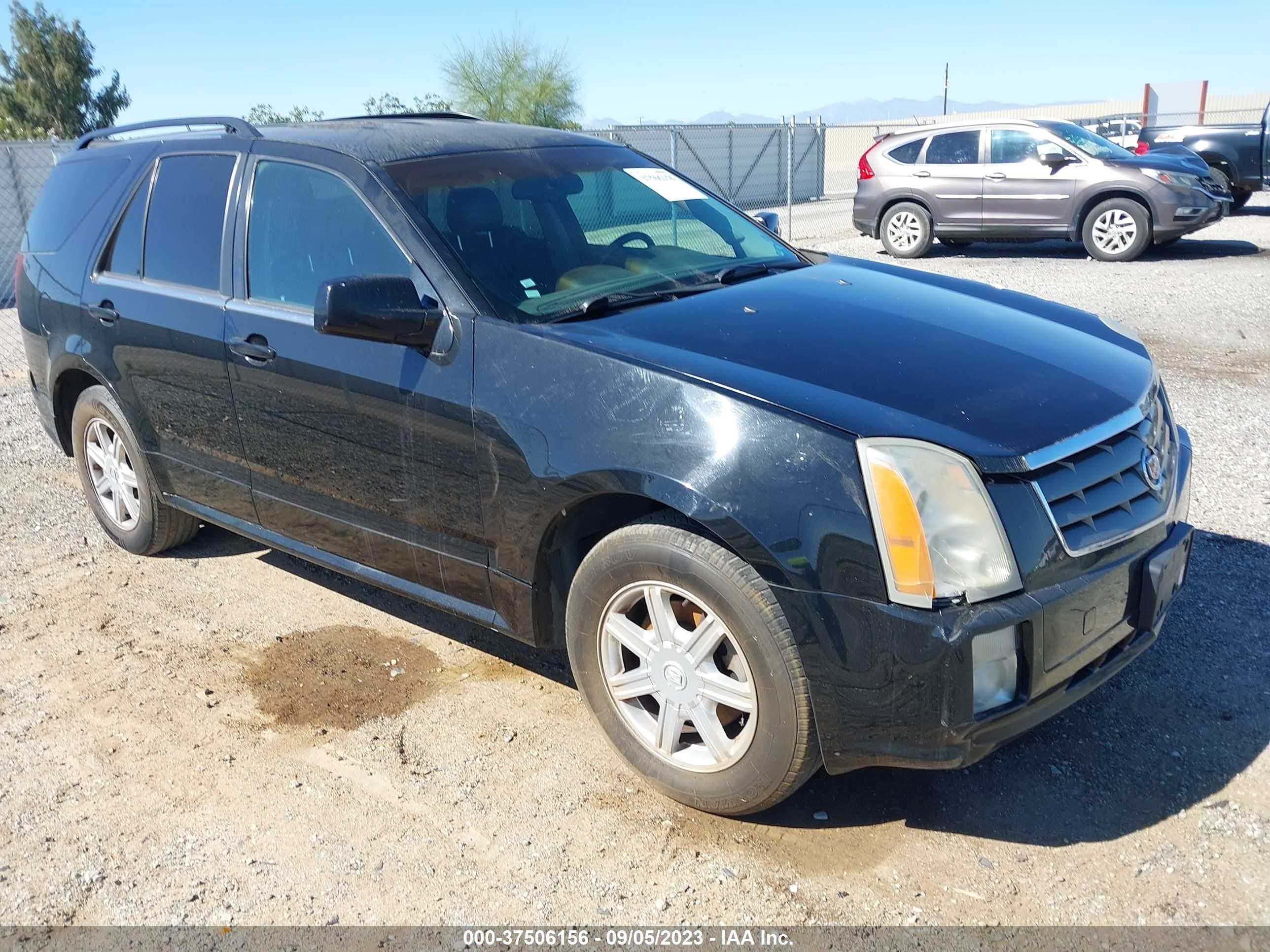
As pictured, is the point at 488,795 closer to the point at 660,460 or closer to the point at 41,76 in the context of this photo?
the point at 660,460

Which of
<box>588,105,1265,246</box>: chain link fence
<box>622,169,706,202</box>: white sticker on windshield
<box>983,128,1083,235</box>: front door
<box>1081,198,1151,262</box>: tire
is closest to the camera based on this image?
<box>622,169,706,202</box>: white sticker on windshield

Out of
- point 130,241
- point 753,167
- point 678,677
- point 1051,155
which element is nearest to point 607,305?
point 678,677

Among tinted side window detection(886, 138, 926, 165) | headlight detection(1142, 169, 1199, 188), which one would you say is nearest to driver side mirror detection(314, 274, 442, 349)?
headlight detection(1142, 169, 1199, 188)

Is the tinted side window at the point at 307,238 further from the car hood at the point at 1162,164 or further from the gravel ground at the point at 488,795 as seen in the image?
the car hood at the point at 1162,164

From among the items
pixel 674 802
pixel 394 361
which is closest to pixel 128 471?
pixel 394 361

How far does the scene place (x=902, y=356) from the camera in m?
3.12

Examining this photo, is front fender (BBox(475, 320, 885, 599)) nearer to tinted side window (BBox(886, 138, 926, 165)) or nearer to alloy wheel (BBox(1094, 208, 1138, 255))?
alloy wheel (BBox(1094, 208, 1138, 255))

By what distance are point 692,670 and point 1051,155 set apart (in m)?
12.2

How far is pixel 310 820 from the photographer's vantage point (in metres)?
3.16

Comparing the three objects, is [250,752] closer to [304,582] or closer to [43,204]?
[304,582]

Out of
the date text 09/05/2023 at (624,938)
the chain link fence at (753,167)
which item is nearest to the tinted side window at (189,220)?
the date text 09/05/2023 at (624,938)

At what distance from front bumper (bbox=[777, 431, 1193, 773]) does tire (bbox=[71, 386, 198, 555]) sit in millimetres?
3367

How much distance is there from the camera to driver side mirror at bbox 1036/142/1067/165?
13172 mm

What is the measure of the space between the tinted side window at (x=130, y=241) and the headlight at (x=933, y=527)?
11.4 ft
